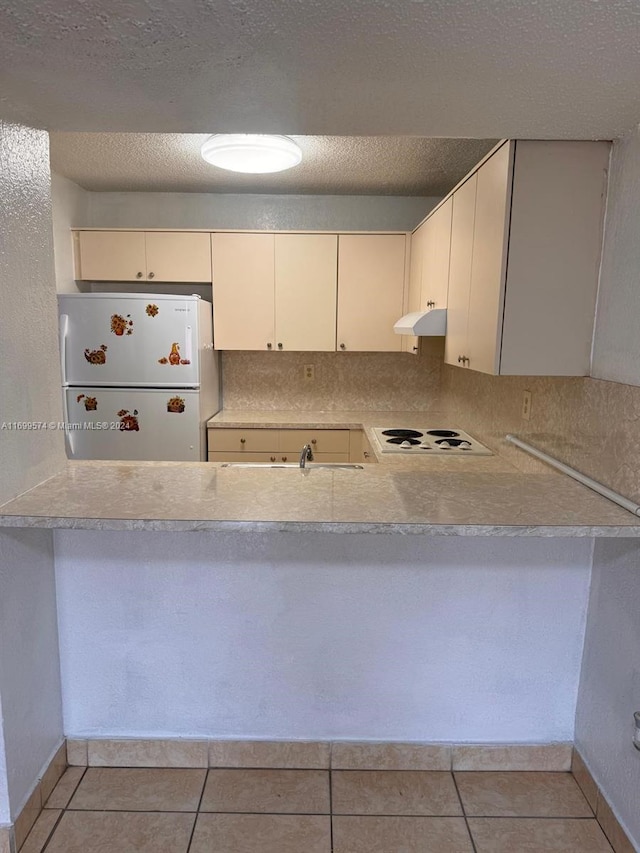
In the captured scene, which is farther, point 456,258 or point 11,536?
point 456,258

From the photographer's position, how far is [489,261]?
69.1 inches

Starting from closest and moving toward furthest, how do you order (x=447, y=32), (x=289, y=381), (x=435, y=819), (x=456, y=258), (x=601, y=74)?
1. (x=447, y=32)
2. (x=601, y=74)
3. (x=435, y=819)
4. (x=456, y=258)
5. (x=289, y=381)

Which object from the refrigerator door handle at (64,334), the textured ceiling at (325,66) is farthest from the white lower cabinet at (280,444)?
the textured ceiling at (325,66)

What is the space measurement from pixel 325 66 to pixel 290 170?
6.91 ft

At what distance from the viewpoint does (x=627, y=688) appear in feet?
4.75

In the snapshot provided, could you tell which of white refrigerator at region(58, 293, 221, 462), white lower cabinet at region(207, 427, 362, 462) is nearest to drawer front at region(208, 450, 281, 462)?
white lower cabinet at region(207, 427, 362, 462)

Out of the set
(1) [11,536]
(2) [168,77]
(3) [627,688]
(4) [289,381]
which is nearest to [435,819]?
(3) [627,688]

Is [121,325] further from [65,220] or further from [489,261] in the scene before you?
[489,261]

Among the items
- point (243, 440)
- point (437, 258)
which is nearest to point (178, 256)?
point (243, 440)

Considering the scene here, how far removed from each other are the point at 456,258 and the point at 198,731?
2.05 meters

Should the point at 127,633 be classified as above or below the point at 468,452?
below

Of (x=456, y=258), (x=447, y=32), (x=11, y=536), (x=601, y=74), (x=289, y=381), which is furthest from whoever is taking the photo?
(x=289, y=381)

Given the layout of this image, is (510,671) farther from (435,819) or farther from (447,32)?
(447,32)

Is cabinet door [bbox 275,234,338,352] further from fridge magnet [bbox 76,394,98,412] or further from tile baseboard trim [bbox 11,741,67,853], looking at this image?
tile baseboard trim [bbox 11,741,67,853]
